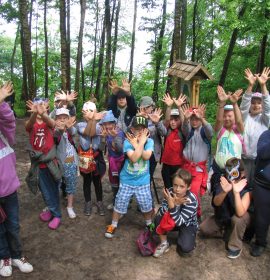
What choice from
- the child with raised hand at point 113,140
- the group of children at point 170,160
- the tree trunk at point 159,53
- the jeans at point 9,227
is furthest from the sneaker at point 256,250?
the tree trunk at point 159,53

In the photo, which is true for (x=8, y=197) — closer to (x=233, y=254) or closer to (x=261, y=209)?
(x=233, y=254)

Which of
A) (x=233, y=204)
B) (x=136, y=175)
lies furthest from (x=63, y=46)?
(x=233, y=204)

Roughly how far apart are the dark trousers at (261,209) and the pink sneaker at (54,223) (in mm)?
2920

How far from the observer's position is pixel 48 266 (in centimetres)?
381

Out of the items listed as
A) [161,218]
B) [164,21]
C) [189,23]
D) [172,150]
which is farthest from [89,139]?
[189,23]

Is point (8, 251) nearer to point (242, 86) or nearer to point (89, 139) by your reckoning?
point (89, 139)

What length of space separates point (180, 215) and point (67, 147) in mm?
2062

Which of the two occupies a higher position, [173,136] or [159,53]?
[159,53]

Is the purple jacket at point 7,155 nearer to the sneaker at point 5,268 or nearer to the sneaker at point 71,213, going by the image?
the sneaker at point 5,268

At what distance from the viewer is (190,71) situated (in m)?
6.73

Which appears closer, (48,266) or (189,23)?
(48,266)

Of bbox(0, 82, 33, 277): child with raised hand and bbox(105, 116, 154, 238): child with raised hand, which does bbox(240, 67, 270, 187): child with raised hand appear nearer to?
bbox(105, 116, 154, 238): child with raised hand

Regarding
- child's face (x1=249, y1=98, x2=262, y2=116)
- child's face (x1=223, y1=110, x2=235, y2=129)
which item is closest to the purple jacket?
child's face (x1=223, y1=110, x2=235, y2=129)

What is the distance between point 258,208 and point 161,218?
132cm
